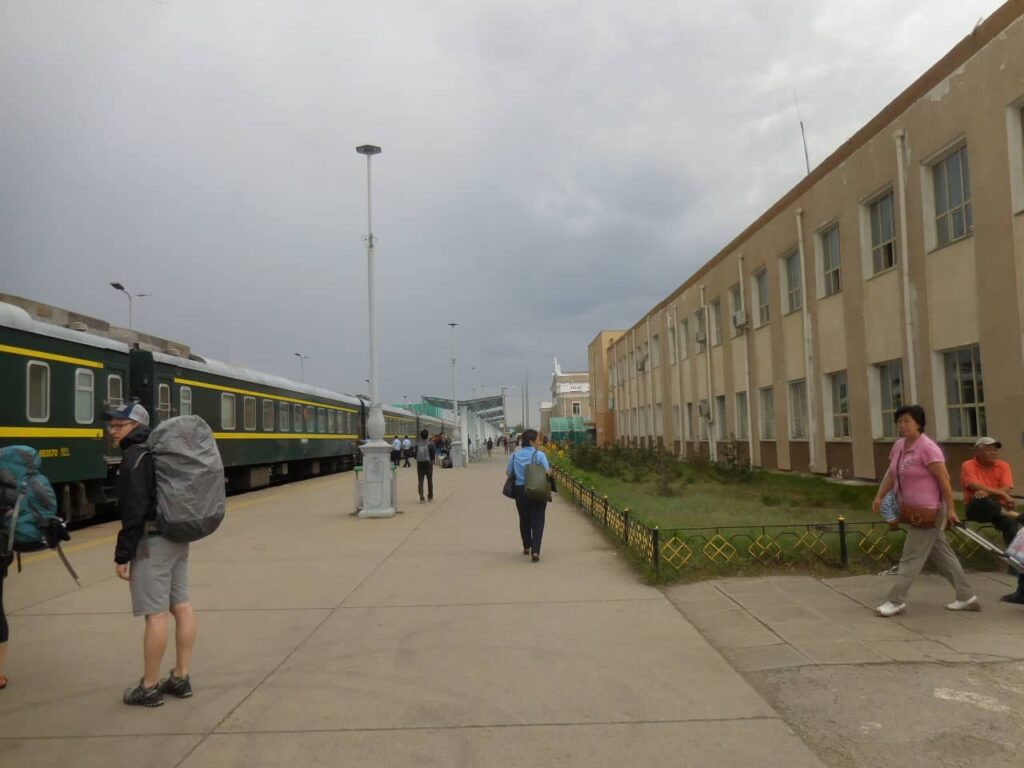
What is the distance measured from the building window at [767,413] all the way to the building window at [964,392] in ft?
28.4

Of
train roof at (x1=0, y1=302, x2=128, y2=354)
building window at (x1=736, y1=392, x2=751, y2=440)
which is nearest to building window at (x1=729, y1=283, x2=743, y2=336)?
Answer: building window at (x1=736, y1=392, x2=751, y2=440)

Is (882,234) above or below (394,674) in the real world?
above

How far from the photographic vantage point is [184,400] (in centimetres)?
1791

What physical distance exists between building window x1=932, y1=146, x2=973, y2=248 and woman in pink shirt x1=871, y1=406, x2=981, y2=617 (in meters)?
8.32

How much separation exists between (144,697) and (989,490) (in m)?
6.87

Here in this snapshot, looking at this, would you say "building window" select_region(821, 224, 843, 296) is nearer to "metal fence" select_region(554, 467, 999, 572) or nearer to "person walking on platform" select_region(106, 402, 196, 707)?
"metal fence" select_region(554, 467, 999, 572)

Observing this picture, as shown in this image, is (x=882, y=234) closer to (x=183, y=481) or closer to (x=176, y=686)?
(x=183, y=481)

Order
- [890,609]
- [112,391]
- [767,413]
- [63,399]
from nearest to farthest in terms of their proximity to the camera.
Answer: [890,609]
[63,399]
[112,391]
[767,413]

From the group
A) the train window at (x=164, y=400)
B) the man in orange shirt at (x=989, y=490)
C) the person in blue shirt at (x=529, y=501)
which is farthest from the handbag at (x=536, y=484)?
the train window at (x=164, y=400)

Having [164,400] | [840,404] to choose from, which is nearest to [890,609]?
[840,404]

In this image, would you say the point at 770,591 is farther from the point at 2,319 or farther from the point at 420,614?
the point at 2,319

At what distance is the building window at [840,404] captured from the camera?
18.2 meters

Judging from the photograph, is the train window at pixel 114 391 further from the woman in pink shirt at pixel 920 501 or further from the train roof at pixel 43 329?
the woman in pink shirt at pixel 920 501

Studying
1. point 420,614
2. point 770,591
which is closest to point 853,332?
point 770,591
